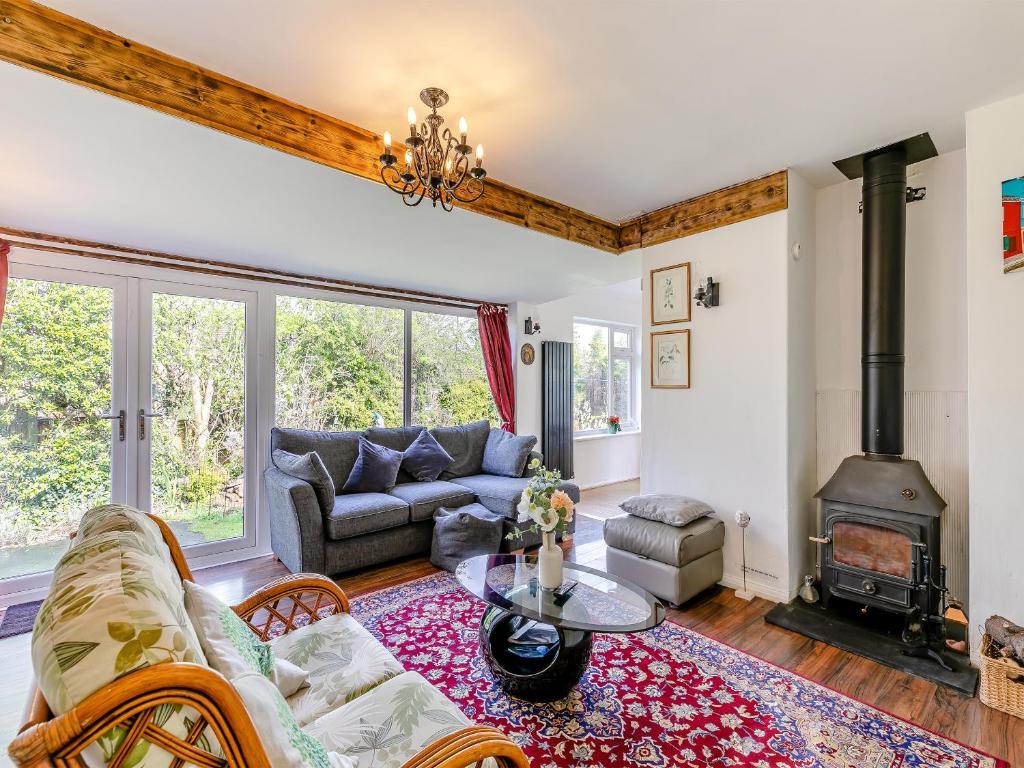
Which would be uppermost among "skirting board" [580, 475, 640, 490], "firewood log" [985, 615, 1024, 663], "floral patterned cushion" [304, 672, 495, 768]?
"floral patterned cushion" [304, 672, 495, 768]

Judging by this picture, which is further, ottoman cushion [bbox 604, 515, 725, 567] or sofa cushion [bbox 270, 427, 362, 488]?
sofa cushion [bbox 270, 427, 362, 488]

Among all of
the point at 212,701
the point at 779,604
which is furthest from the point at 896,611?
the point at 212,701

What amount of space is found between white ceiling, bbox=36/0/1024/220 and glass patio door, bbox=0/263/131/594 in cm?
226

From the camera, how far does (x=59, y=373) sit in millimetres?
3162

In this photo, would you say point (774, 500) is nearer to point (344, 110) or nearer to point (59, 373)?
point (344, 110)

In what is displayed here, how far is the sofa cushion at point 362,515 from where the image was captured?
10.7 ft

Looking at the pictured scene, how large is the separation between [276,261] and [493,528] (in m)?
2.66

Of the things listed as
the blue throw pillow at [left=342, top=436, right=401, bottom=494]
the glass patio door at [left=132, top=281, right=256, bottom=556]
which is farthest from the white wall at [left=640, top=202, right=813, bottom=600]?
the glass patio door at [left=132, top=281, right=256, bottom=556]

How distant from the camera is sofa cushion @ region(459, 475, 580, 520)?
3850mm

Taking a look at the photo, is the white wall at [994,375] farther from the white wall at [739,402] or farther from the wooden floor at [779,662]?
the white wall at [739,402]

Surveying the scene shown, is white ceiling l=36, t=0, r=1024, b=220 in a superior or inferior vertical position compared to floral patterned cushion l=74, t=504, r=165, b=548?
superior

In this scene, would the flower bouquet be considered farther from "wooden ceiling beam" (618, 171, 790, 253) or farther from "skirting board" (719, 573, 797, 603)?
"wooden ceiling beam" (618, 171, 790, 253)

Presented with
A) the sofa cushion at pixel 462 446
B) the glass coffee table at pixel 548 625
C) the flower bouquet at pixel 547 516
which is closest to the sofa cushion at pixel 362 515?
the sofa cushion at pixel 462 446

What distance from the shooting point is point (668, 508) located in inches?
119
